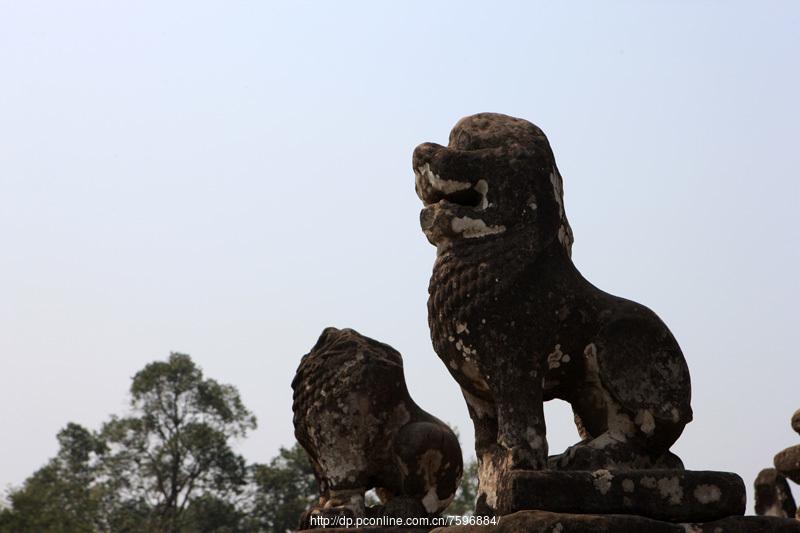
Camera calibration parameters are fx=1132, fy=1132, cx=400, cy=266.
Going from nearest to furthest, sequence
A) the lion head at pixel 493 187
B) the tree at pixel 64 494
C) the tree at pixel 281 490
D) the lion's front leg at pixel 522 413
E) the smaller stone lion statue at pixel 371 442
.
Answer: the lion's front leg at pixel 522 413, the lion head at pixel 493 187, the smaller stone lion statue at pixel 371 442, the tree at pixel 64 494, the tree at pixel 281 490

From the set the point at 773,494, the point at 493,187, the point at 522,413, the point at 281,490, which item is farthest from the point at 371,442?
the point at 281,490

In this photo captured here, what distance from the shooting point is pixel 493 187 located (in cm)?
585

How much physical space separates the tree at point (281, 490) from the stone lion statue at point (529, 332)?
73.4 ft

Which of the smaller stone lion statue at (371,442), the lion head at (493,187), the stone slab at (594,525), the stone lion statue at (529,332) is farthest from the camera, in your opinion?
the smaller stone lion statue at (371,442)

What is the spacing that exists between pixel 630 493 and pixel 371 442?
2846 millimetres

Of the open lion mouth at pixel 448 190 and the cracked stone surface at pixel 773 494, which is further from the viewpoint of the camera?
the cracked stone surface at pixel 773 494

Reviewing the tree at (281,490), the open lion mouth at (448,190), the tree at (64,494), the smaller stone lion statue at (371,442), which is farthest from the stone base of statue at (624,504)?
the tree at (281,490)

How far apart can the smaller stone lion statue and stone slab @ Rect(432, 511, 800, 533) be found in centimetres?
244

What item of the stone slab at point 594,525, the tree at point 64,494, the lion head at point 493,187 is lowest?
the stone slab at point 594,525

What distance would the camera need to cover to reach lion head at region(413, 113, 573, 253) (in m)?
5.82

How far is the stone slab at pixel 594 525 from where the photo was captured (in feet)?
16.3

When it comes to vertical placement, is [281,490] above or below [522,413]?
above

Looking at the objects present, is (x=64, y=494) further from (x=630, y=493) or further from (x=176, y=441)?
(x=630, y=493)

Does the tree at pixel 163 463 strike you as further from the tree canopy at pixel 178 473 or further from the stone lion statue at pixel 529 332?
the stone lion statue at pixel 529 332
